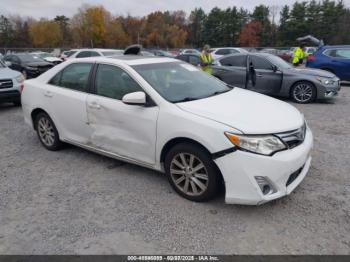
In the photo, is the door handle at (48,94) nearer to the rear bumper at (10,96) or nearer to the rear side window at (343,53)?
the rear bumper at (10,96)

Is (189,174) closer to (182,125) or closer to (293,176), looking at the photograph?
(182,125)

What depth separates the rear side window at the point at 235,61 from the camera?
930cm

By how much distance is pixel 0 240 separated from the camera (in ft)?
9.25

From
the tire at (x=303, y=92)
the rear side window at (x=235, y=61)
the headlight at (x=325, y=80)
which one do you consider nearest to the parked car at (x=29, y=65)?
the rear side window at (x=235, y=61)

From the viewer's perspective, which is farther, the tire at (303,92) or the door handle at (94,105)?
the tire at (303,92)

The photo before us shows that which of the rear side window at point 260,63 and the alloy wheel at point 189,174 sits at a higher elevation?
the rear side window at point 260,63

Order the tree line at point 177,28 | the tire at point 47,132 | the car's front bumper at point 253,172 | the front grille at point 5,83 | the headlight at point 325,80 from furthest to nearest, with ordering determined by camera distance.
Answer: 1. the tree line at point 177,28
2. the headlight at point 325,80
3. the front grille at point 5,83
4. the tire at point 47,132
5. the car's front bumper at point 253,172

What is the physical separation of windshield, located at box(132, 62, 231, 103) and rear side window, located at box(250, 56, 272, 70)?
5.01 m

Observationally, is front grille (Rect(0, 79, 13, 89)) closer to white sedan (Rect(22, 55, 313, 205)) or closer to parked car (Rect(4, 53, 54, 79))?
white sedan (Rect(22, 55, 313, 205))

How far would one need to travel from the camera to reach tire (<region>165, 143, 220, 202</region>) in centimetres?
310

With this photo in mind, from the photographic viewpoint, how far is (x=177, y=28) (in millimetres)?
74875

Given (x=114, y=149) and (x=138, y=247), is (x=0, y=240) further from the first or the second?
(x=114, y=149)

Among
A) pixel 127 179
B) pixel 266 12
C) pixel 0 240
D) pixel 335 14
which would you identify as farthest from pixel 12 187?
pixel 266 12

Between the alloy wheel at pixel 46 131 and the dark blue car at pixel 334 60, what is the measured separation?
10.5 metres
